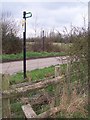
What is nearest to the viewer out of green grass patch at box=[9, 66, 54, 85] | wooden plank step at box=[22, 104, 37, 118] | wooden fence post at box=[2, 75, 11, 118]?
wooden plank step at box=[22, 104, 37, 118]

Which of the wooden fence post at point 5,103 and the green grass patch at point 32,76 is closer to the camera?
the wooden fence post at point 5,103

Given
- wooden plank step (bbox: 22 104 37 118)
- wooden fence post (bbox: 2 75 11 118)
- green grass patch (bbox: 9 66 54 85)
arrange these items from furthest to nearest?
green grass patch (bbox: 9 66 54 85)
wooden fence post (bbox: 2 75 11 118)
wooden plank step (bbox: 22 104 37 118)

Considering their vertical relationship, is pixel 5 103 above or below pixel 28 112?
above

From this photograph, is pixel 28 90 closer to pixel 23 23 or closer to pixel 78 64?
pixel 78 64

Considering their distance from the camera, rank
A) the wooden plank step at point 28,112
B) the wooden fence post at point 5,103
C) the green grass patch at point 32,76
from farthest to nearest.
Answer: the green grass patch at point 32,76
the wooden fence post at point 5,103
the wooden plank step at point 28,112

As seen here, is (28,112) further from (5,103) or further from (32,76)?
(32,76)

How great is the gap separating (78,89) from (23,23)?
15.8 ft

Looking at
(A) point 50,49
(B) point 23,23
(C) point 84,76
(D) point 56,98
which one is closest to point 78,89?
(C) point 84,76

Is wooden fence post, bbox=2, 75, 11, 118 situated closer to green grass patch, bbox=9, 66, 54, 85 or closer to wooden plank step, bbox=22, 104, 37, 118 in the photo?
wooden plank step, bbox=22, 104, 37, 118

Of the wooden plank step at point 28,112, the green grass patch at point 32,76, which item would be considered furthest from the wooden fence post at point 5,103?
the green grass patch at point 32,76

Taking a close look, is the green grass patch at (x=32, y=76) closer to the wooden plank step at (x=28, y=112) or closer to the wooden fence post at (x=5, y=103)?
the wooden plank step at (x=28, y=112)

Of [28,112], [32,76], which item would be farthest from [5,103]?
[32,76]

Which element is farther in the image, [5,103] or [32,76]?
[32,76]

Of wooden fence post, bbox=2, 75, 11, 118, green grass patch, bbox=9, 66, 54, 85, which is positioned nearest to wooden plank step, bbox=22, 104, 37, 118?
wooden fence post, bbox=2, 75, 11, 118
